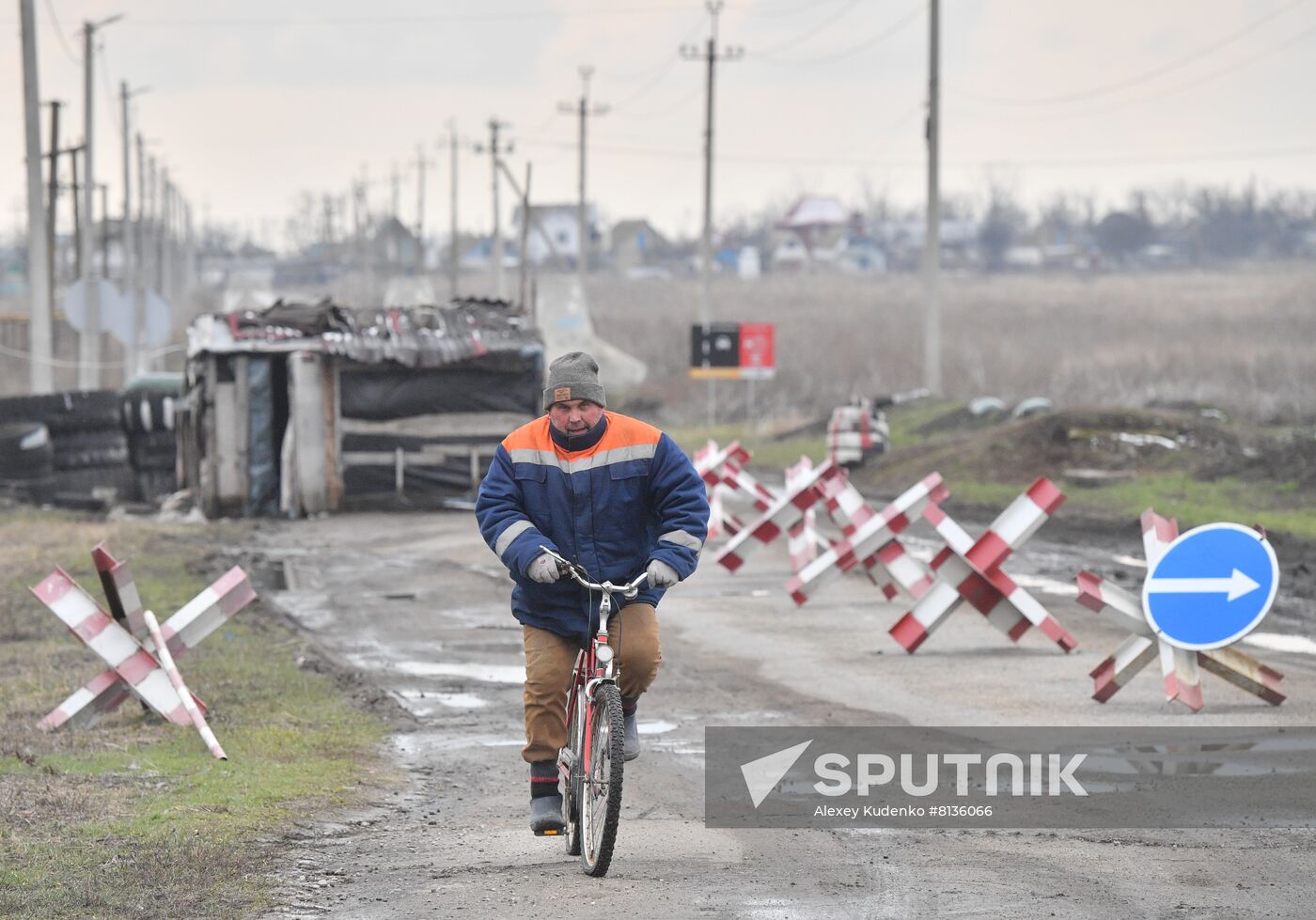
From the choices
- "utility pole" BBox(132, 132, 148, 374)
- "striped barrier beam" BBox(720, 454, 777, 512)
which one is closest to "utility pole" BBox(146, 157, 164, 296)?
"utility pole" BBox(132, 132, 148, 374)

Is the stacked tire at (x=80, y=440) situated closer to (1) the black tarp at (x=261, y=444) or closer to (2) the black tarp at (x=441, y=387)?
(1) the black tarp at (x=261, y=444)

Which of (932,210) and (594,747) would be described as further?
(932,210)

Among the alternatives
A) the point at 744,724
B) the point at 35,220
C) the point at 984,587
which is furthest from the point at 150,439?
the point at 744,724

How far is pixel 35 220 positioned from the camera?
30.0 metres

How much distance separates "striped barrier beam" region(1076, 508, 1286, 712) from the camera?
1064cm

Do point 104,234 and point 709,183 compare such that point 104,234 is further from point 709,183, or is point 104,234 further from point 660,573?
point 660,573

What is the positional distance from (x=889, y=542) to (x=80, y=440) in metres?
17.8

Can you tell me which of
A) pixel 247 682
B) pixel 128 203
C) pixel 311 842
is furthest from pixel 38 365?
pixel 128 203

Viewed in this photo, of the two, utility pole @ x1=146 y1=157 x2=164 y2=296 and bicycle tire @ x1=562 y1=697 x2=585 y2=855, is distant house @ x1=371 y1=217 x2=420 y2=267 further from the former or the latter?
bicycle tire @ x1=562 y1=697 x2=585 y2=855

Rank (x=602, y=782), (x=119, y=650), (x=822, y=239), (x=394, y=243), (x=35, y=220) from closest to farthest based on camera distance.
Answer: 1. (x=602, y=782)
2. (x=119, y=650)
3. (x=35, y=220)
4. (x=394, y=243)
5. (x=822, y=239)

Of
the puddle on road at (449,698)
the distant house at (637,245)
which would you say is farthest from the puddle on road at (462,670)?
the distant house at (637,245)

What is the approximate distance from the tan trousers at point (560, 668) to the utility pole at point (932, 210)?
108 ft

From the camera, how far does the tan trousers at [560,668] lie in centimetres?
725

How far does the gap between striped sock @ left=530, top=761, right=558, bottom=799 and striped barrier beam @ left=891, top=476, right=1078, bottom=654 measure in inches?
227
